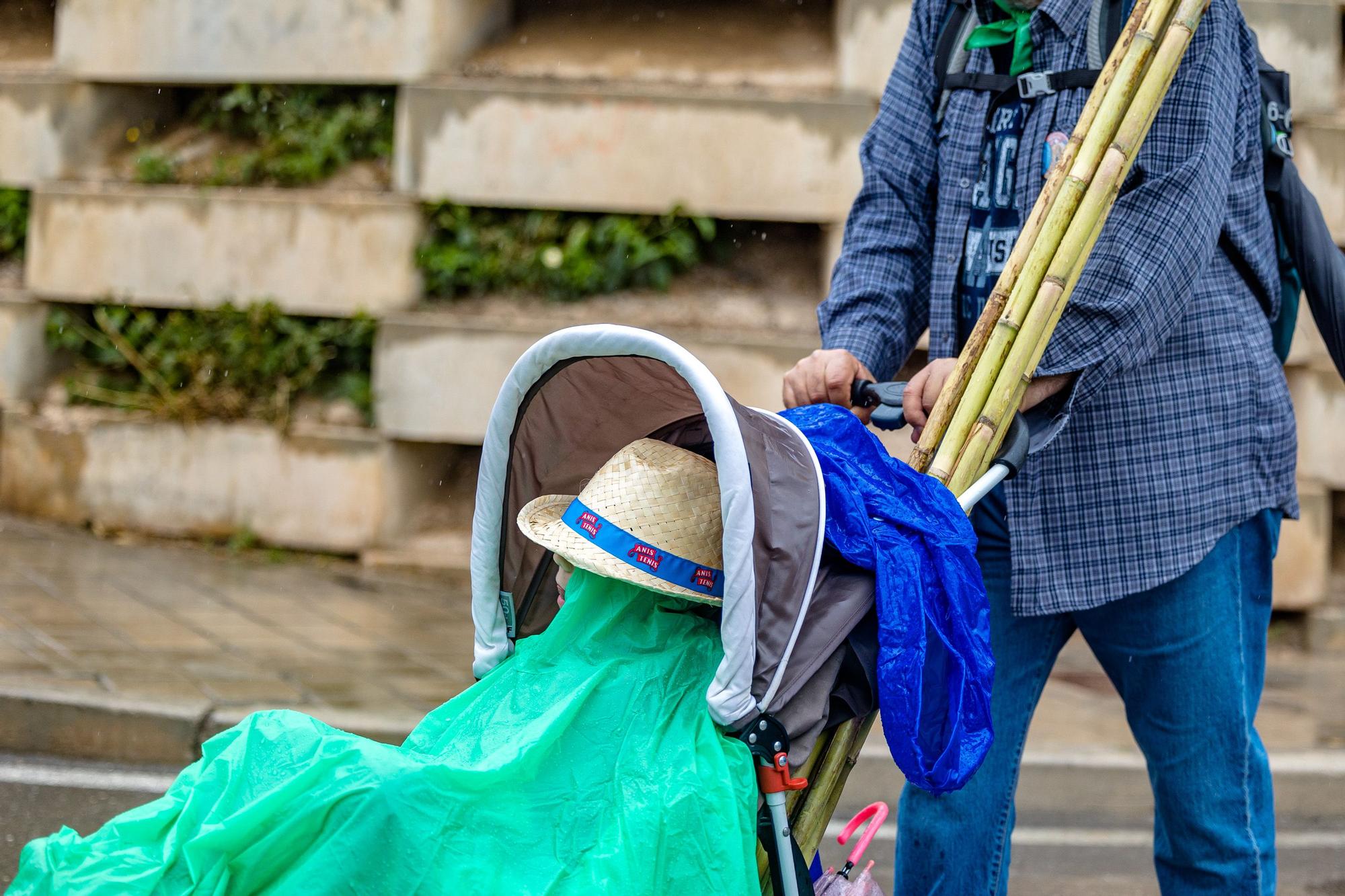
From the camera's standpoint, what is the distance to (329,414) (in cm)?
781

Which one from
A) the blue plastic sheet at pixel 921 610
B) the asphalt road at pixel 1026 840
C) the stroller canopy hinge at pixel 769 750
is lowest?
the asphalt road at pixel 1026 840

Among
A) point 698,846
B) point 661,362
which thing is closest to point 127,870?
point 698,846

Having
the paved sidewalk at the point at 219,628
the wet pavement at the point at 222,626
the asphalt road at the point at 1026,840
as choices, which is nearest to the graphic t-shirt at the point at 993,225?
the asphalt road at the point at 1026,840

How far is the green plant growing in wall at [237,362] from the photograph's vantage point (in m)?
7.73

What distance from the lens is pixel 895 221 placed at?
2.81 meters

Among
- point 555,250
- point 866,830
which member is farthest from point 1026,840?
point 555,250

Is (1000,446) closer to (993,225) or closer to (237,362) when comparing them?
(993,225)

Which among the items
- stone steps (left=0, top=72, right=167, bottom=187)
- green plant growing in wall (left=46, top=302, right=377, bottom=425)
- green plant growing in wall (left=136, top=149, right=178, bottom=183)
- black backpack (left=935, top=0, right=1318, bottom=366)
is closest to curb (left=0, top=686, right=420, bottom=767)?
black backpack (left=935, top=0, right=1318, bottom=366)

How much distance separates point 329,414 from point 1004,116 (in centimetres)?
580

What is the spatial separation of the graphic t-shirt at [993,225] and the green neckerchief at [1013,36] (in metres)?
0.06

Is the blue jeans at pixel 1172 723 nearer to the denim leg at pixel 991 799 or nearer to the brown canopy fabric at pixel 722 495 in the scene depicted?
the denim leg at pixel 991 799

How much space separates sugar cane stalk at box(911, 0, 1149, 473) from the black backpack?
0.36 feet

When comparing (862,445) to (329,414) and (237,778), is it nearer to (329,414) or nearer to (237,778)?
(237,778)

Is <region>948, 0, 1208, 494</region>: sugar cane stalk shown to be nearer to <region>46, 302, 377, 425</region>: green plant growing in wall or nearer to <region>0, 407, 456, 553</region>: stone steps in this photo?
<region>0, 407, 456, 553</region>: stone steps
